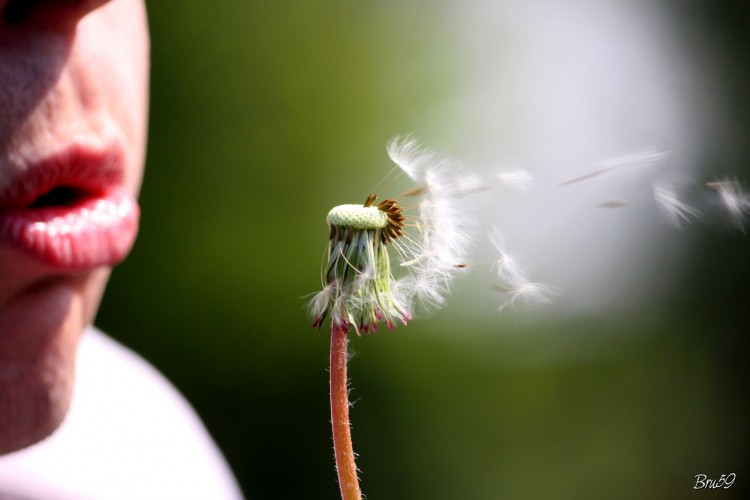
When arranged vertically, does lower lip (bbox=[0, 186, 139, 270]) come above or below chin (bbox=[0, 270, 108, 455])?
above

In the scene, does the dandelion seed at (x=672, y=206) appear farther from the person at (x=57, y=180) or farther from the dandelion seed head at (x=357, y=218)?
the person at (x=57, y=180)

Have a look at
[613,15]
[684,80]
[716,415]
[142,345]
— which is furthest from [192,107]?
Result: [716,415]

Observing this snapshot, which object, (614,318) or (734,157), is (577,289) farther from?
(734,157)

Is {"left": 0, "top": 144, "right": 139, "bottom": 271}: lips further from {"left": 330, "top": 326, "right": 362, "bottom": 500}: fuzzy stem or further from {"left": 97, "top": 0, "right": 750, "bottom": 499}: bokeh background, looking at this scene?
{"left": 97, "top": 0, "right": 750, "bottom": 499}: bokeh background
